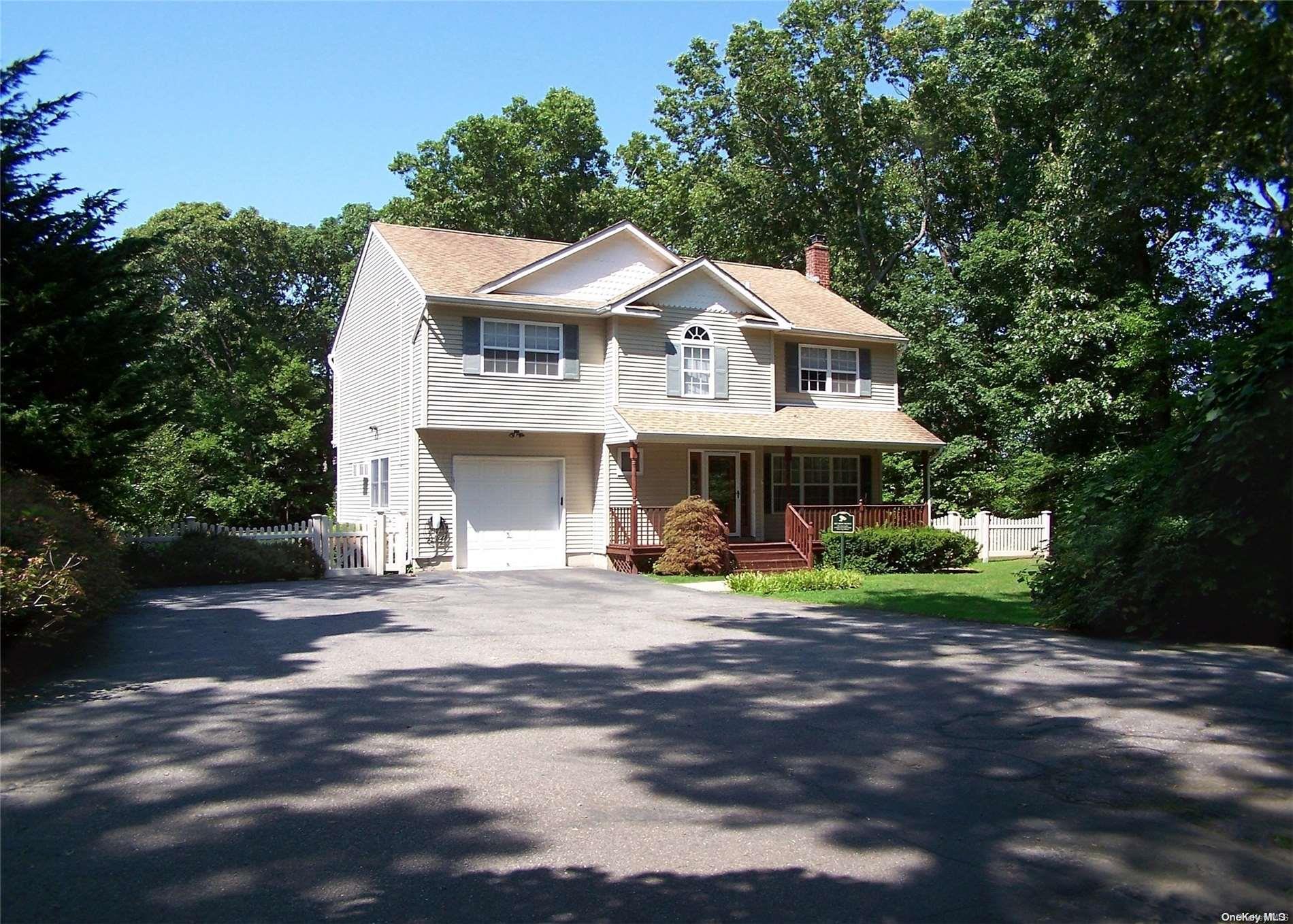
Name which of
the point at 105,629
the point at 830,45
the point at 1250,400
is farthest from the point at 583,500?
the point at 830,45

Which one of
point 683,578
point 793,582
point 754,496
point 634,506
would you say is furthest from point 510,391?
point 793,582

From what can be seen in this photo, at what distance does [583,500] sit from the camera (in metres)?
24.2

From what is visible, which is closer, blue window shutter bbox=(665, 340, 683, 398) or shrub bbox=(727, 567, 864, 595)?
shrub bbox=(727, 567, 864, 595)

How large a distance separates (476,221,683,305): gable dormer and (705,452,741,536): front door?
486 centimetres

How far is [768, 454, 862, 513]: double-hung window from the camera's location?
85.3 feet

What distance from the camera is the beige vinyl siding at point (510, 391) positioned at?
21.8m

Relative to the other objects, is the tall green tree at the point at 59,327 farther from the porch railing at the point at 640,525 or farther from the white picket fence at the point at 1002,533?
the white picket fence at the point at 1002,533

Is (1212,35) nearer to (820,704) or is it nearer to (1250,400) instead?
(1250,400)

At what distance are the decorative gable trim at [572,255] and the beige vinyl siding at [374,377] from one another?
5.78 feet

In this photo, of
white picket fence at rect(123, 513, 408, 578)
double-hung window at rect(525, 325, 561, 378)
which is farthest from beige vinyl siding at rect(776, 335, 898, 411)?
white picket fence at rect(123, 513, 408, 578)

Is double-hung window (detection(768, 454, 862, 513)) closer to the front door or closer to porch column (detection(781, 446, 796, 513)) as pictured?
porch column (detection(781, 446, 796, 513))

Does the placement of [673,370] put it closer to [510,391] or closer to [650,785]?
[510,391]

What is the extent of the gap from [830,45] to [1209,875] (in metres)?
37.1

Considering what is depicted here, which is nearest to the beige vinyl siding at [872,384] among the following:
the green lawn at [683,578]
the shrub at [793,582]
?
the green lawn at [683,578]
